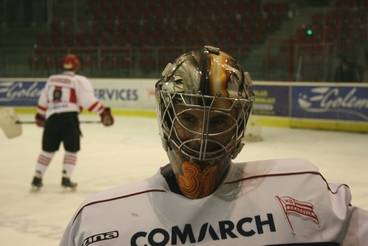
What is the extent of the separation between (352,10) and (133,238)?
1355 centimetres

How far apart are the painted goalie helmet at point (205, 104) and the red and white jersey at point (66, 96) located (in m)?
5.35

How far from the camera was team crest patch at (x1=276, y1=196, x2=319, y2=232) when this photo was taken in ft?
4.06

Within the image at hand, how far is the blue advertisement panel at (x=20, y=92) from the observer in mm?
15398

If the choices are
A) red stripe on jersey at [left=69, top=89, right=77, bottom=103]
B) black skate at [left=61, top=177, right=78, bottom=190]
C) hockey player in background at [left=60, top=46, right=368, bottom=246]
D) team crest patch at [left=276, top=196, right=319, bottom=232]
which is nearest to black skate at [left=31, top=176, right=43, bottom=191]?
black skate at [left=61, top=177, right=78, bottom=190]

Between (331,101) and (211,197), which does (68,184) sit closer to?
(211,197)

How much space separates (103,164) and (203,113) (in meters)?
6.93

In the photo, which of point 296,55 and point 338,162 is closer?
point 338,162

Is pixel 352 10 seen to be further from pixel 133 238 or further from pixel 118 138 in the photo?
pixel 133 238

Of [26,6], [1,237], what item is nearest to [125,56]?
[26,6]

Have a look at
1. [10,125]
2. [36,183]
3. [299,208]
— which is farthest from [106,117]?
[299,208]

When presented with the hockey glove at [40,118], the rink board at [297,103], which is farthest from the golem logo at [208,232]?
the rink board at [297,103]

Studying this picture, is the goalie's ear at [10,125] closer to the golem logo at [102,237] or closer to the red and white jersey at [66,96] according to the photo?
the red and white jersey at [66,96]

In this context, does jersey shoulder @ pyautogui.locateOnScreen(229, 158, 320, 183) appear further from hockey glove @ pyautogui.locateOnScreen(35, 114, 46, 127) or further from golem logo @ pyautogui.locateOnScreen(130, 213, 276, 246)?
hockey glove @ pyautogui.locateOnScreen(35, 114, 46, 127)

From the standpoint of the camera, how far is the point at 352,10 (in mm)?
13969
